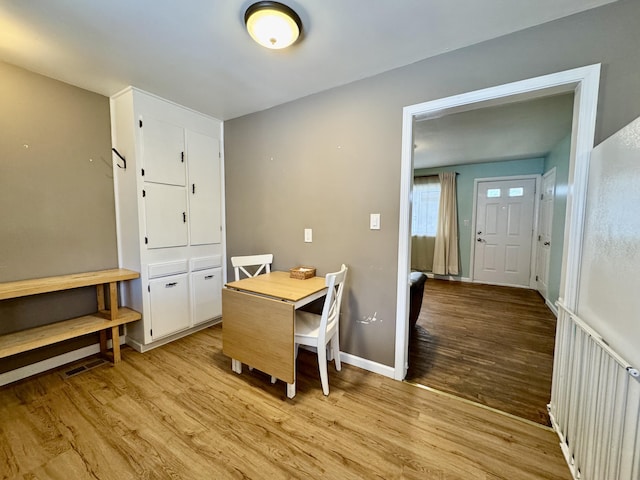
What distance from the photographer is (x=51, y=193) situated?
211cm

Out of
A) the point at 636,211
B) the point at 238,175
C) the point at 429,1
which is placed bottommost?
the point at 636,211

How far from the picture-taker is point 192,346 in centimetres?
253

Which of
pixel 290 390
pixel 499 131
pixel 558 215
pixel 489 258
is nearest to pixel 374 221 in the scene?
pixel 290 390

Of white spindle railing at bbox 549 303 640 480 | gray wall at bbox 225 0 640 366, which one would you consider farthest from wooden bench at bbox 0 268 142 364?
white spindle railing at bbox 549 303 640 480

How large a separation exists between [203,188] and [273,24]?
1.86 metres

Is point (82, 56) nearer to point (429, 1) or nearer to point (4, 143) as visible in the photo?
point (4, 143)

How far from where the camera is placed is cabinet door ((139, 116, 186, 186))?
2330mm

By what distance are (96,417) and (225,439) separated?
879mm

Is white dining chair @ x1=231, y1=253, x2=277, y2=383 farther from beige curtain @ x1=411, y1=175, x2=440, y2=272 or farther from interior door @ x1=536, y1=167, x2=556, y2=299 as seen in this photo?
interior door @ x1=536, y1=167, x2=556, y2=299

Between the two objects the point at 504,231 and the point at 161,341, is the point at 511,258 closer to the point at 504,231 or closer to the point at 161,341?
the point at 504,231

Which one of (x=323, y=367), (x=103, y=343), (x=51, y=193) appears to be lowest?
(x=103, y=343)

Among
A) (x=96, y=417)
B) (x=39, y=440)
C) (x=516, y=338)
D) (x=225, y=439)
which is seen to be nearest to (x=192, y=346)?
(x=96, y=417)

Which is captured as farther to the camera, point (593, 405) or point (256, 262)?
point (256, 262)

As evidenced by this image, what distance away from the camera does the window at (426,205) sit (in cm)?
547
